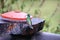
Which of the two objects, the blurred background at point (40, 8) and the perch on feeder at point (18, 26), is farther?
the blurred background at point (40, 8)

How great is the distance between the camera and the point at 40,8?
251 cm

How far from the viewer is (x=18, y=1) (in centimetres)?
232

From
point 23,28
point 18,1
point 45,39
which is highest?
point 18,1

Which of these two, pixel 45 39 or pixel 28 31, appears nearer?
pixel 28 31

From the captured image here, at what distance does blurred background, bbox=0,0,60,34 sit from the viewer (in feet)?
6.85

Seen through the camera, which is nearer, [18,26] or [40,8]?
[18,26]

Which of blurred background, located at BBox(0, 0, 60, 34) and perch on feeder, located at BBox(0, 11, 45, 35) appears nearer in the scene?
perch on feeder, located at BBox(0, 11, 45, 35)

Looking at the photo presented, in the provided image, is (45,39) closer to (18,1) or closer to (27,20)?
(27,20)

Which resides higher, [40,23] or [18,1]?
[18,1]

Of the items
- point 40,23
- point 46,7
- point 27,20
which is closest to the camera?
point 27,20

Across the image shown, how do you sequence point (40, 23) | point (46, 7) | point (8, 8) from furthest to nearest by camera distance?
point (46, 7) → point (8, 8) → point (40, 23)

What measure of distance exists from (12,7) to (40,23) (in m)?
1.24

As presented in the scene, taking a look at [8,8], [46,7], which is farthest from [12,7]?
[46,7]

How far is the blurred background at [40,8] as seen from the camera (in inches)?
82.2
